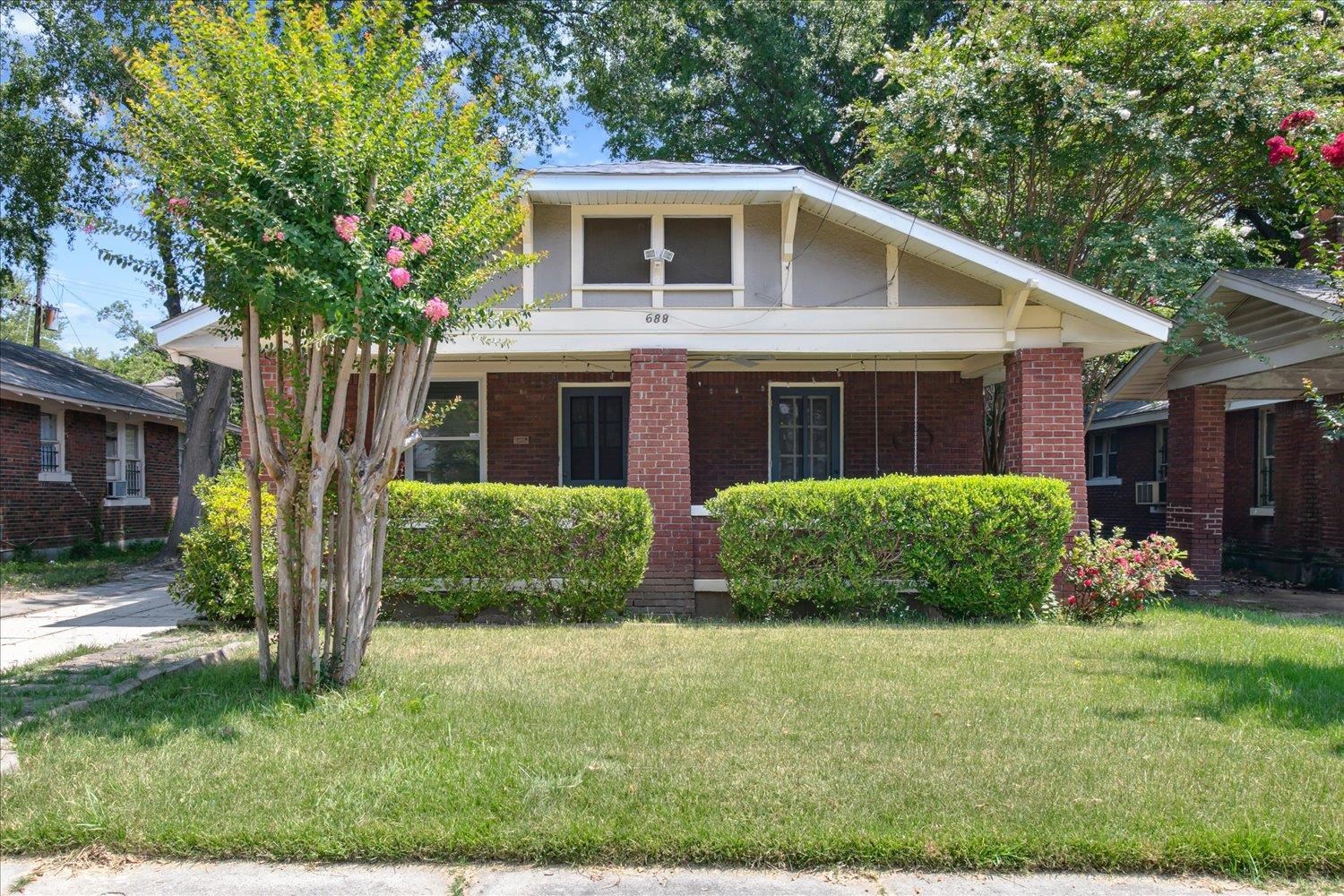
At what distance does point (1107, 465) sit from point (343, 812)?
73.4 feet

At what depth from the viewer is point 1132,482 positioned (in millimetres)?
21500

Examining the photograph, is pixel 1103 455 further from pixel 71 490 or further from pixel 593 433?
pixel 71 490

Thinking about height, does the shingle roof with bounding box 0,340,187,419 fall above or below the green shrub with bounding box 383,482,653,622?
above

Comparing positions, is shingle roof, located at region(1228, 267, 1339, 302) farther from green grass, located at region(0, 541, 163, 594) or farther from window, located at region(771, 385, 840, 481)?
green grass, located at region(0, 541, 163, 594)

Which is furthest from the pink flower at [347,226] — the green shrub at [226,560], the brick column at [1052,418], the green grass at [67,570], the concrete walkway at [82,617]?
the green grass at [67,570]

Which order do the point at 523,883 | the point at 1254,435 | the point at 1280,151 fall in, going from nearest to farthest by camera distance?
the point at 523,883, the point at 1280,151, the point at 1254,435

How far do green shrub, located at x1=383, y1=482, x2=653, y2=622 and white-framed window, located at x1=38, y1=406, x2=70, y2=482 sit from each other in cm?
1280

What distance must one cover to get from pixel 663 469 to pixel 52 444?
14.9 metres

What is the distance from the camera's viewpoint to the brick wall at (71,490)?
57.1ft

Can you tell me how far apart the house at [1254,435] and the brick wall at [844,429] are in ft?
10.1

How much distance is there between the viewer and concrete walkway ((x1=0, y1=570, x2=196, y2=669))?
8.98 m

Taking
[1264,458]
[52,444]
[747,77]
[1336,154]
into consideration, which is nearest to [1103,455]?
[1264,458]

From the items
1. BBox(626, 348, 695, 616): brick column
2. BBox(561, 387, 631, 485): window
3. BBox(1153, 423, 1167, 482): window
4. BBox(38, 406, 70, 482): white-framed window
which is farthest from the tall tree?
BBox(38, 406, 70, 482): white-framed window

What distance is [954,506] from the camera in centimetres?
963
